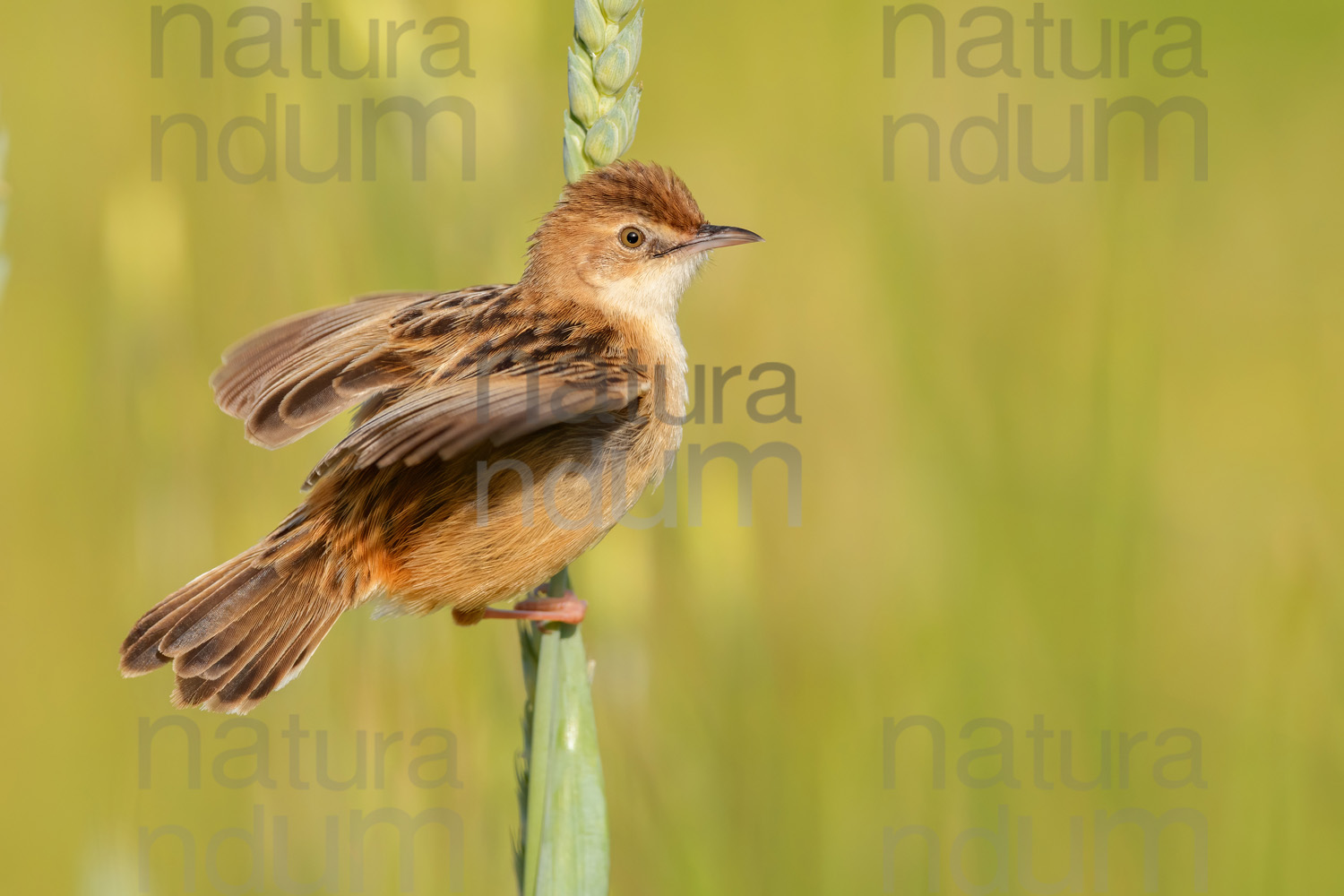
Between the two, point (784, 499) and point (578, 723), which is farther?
point (784, 499)

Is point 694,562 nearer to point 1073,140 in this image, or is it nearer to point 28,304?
point 1073,140

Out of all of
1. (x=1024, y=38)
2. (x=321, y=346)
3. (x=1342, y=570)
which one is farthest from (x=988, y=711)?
A: (x=1024, y=38)

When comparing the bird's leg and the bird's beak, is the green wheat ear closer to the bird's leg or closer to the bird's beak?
the bird's beak

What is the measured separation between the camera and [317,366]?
12.3 feet

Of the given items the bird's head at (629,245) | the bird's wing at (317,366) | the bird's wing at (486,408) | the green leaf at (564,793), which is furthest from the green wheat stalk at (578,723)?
the bird's wing at (317,366)

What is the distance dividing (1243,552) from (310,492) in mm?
4514

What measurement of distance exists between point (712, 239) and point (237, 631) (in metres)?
2.03

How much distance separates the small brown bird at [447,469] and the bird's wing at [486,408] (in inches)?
0.4

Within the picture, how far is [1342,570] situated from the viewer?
407cm

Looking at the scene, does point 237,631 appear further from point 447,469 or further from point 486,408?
point 486,408

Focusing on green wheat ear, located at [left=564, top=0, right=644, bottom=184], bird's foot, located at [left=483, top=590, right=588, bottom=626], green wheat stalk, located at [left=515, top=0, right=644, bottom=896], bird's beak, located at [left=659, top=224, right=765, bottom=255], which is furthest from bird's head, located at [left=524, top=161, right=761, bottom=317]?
bird's foot, located at [left=483, top=590, right=588, bottom=626]

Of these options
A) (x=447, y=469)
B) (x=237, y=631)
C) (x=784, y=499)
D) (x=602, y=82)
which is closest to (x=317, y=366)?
(x=447, y=469)

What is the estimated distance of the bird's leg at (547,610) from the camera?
3152 millimetres

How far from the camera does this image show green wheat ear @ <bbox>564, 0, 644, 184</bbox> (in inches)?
106
